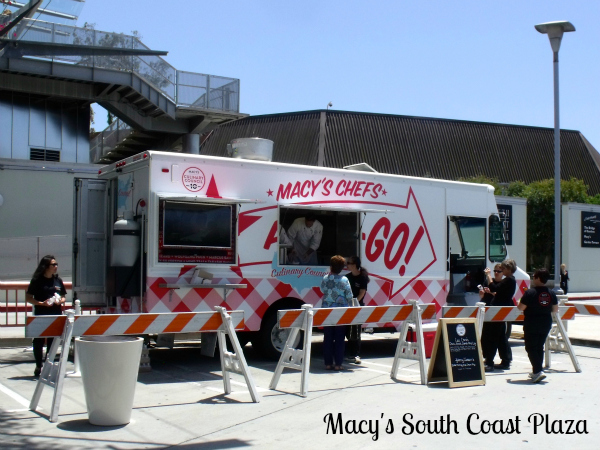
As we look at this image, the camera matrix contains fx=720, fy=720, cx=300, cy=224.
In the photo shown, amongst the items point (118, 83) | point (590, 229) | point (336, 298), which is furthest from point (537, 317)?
point (590, 229)

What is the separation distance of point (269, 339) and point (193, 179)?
2757mm

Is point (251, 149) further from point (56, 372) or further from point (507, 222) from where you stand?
point (507, 222)

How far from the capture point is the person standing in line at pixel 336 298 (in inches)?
403

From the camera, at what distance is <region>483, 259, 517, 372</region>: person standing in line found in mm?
10672

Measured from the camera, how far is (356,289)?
11180 mm

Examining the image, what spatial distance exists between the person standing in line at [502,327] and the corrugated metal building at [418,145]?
34178mm

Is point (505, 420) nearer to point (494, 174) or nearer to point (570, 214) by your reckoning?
point (570, 214)

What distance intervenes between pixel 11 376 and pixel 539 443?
7063 millimetres

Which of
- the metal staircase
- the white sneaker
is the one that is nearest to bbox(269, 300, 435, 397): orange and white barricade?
the white sneaker

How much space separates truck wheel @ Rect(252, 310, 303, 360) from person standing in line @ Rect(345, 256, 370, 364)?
2.75 ft

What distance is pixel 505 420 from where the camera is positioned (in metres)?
7.30

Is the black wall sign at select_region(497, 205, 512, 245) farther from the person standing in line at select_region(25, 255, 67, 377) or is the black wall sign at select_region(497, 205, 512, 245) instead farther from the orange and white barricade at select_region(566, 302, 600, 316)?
the person standing in line at select_region(25, 255, 67, 377)

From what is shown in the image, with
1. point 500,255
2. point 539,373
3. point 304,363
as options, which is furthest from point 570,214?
point 304,363

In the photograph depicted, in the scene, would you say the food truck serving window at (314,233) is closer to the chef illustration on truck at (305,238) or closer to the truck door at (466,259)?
the chef illustration on truck at (305,238)
